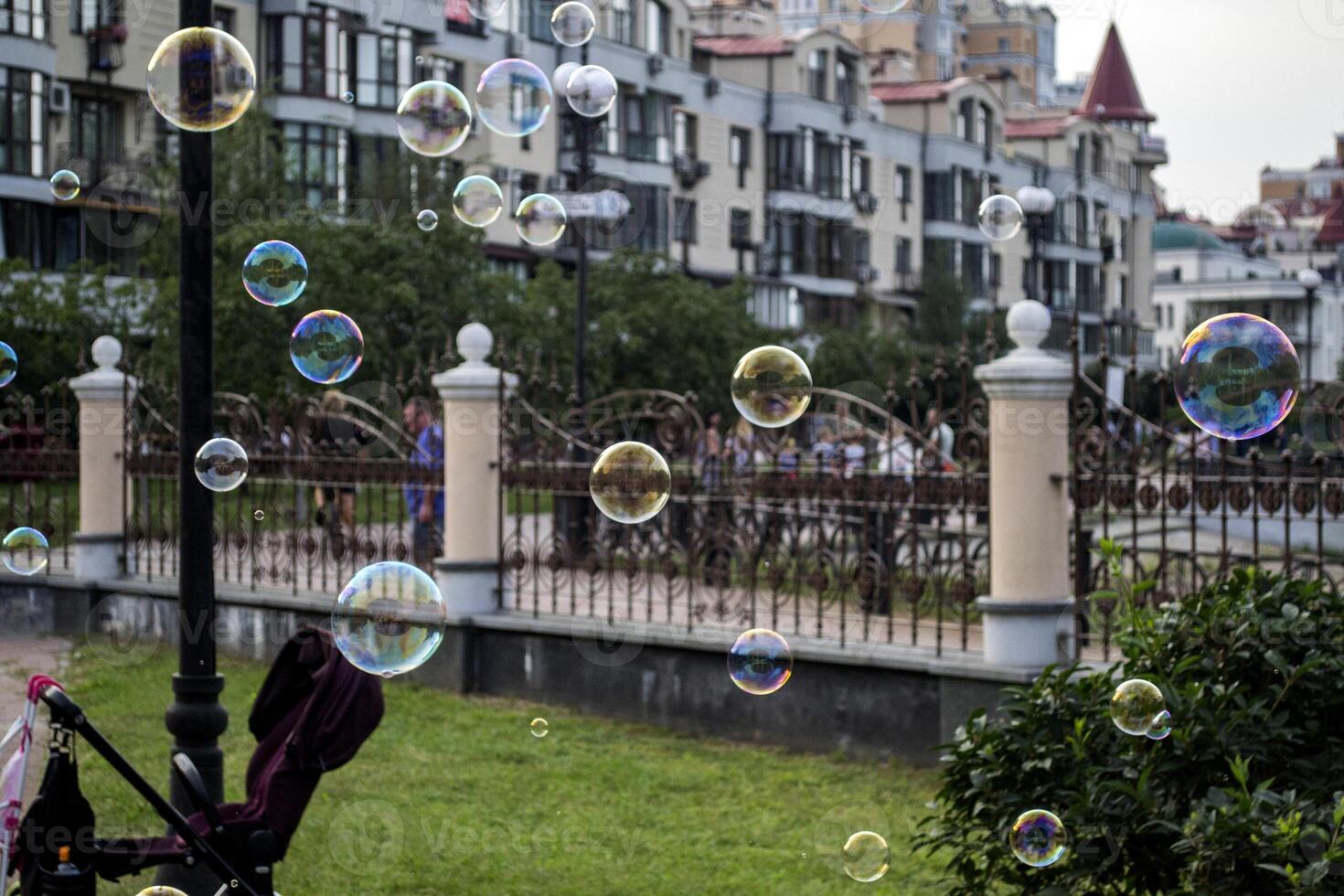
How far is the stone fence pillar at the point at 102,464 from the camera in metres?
12.7

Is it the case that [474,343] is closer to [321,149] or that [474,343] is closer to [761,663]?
[761,663]

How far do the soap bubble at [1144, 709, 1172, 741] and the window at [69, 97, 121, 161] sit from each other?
3210 cm

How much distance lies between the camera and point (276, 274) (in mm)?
7785

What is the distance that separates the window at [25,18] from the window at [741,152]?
21338 mm

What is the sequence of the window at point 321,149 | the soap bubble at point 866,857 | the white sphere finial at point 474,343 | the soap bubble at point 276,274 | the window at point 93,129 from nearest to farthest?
the soap bubble at point 866,857 < the soap bubble at point 276,274 < the white sphere finial at point 474,343 < the window at point 93,129 < the window at point 321,149

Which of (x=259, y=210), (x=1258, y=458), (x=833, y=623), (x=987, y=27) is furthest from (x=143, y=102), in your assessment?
(x=987, y=27)

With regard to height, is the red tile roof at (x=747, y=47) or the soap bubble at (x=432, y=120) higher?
the red tile roof at (x=747, y=47)

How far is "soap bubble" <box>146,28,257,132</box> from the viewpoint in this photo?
22.0 feet

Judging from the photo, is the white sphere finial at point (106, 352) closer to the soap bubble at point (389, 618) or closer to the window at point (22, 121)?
the soap bubble at point (389, 618)

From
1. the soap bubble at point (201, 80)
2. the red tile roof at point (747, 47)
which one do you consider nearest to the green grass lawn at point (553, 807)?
the soap bubble at point (201, 80)

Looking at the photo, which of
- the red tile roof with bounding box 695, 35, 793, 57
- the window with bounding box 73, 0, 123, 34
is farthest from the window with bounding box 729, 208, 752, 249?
the window with bounding box 73, 0, 123, 34

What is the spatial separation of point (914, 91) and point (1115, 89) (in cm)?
2192

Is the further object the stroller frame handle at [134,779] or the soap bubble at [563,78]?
the soap bubble at [563,78]

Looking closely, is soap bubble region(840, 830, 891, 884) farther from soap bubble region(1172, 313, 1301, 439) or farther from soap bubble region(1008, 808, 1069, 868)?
soap bubble region(1172, 313, 1301, 439)
